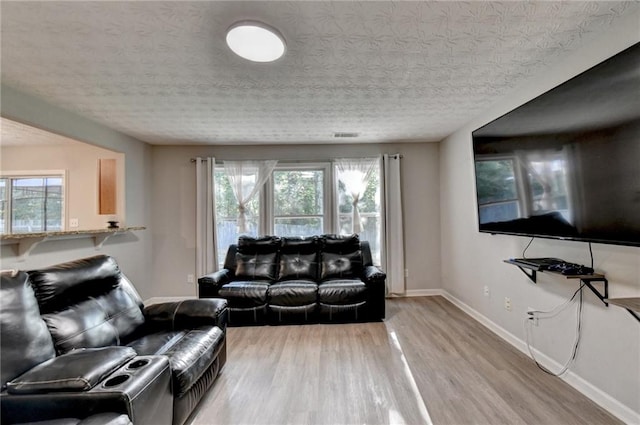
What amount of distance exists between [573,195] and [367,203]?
2796 mm

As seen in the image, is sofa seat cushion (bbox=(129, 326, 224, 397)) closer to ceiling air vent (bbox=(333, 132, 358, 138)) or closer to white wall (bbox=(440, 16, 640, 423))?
white wall (bbox=(440, 16, 640, 423))

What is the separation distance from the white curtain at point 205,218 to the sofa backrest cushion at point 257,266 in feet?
1.86

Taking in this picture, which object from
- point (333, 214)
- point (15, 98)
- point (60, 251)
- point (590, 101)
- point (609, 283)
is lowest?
point (609, 283)

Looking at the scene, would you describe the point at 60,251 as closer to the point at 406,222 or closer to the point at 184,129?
the point at 184,129

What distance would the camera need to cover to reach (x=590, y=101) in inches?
61.2

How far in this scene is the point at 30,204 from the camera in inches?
157

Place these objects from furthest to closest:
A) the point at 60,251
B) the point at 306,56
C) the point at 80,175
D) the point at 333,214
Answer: the point at 333,214
the point at 80,175
the point at 60,251
the point at 306,56

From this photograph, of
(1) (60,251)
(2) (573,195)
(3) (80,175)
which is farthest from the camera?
(3) (80,175)

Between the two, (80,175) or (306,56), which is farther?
(80,175)

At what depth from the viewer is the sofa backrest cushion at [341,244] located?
3.91 meters

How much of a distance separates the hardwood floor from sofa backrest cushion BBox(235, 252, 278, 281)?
2.62 ft

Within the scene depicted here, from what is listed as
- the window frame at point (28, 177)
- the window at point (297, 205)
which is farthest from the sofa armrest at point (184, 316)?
the window frame at point (28, 177)

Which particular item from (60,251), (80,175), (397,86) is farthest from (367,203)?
(80,175)

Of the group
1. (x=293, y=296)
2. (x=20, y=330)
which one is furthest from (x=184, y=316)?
(x=293, y=296)
